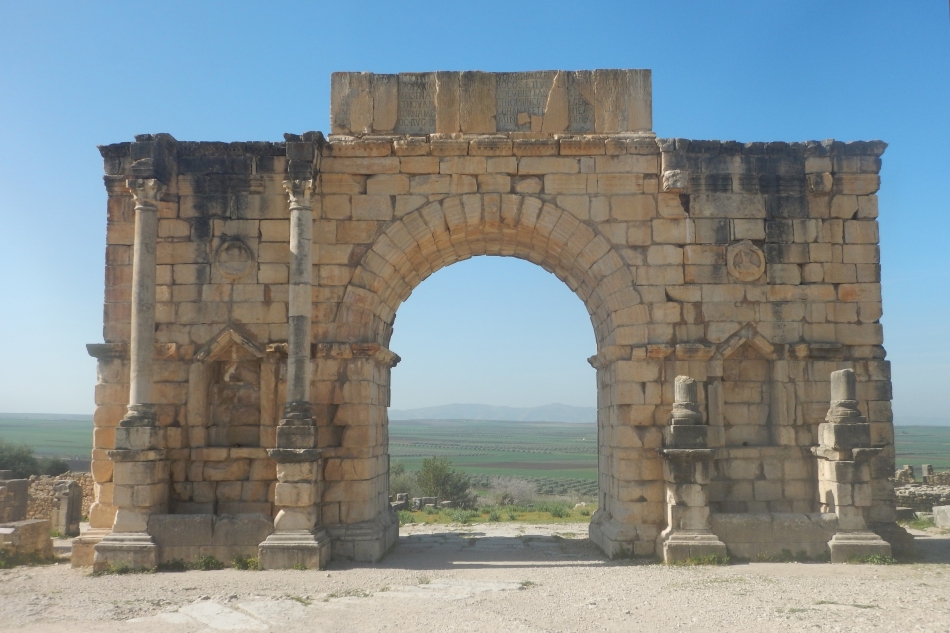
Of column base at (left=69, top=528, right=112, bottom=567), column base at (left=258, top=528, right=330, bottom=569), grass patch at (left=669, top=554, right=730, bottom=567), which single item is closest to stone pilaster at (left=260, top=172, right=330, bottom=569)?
column base at (left=258, top=528, right=330, bottom=569)

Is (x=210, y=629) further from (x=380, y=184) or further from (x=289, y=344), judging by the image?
(x=380, y=184)

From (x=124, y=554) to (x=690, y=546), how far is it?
21.9 ft

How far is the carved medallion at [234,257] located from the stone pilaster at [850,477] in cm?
761

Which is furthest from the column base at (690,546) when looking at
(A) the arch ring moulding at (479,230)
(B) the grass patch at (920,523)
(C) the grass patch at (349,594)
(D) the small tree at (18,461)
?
(D) the small tree at (18,461)

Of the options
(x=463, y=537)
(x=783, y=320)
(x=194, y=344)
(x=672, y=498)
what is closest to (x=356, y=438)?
(x=194, y=344)

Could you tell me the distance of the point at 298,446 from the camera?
9344 millimetres

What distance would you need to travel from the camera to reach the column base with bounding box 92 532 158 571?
9141mm

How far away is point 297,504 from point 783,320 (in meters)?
6.56

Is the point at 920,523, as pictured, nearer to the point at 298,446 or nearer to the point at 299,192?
the point at 298,446

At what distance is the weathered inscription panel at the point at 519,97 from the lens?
1062 cm

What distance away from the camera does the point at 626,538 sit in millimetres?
9766

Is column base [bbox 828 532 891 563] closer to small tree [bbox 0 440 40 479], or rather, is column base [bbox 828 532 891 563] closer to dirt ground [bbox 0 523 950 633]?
dirt ground [bbox 0 523 950 633]

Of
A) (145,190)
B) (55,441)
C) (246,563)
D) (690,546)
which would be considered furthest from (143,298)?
(55,441)

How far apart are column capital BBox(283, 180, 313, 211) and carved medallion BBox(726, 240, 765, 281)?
5468mm
